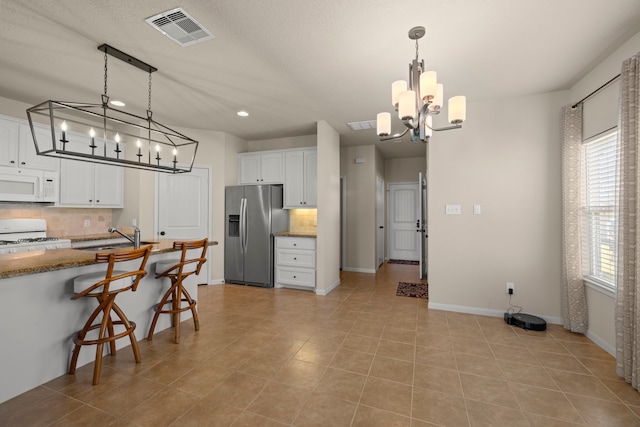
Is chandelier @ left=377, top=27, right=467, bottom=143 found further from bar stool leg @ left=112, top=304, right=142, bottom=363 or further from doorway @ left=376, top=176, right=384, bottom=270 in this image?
doorway @ left=376, top=176, right=384, bottom=270

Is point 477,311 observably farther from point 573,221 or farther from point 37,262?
point 37,262

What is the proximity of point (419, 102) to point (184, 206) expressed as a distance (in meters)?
4.09

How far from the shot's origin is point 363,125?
4625 millimetres

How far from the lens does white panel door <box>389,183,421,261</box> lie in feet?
24.1

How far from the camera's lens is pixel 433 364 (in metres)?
2.40

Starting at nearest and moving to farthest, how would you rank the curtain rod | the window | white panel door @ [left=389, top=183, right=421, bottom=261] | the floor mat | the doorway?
1. the curtain rod
2. the window
3. the floor mat
4. the doorway
5. white panel door @ [left=389, top=183, right=421, bottom=261]

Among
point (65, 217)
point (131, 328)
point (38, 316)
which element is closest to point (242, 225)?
point (65, 217)

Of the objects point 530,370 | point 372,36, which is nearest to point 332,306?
point 530,370

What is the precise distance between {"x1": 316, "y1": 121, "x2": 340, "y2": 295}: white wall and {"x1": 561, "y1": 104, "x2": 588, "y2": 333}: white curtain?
9.57 feet

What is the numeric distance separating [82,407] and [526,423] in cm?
280

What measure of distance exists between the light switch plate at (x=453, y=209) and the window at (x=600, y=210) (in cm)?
119

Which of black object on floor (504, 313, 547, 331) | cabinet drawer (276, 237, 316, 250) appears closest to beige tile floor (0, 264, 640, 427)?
black object on floor (504, 313, 547, 331)

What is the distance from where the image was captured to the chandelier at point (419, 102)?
195 cm

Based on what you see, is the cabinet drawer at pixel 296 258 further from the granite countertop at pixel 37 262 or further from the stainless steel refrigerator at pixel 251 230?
the granite countertop at pixel 37 262
